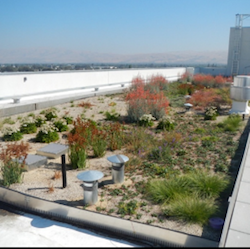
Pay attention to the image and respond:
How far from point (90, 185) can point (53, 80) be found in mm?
10909

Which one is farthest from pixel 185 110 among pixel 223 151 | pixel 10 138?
pixel 10 138

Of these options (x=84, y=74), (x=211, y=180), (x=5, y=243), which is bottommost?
(x=5, y=243)

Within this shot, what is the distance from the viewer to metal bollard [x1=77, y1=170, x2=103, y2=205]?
12.6 feet

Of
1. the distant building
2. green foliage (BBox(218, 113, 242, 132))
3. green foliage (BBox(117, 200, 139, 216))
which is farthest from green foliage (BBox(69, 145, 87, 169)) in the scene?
the distant building

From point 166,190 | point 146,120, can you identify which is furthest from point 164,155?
point 146,120

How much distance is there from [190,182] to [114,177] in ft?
3.89

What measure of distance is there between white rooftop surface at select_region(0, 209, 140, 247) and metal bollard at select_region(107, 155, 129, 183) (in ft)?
4.31

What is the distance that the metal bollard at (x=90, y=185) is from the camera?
12.6ft

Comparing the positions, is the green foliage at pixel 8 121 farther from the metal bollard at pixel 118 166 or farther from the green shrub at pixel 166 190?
the green shrub at pixel 166 190

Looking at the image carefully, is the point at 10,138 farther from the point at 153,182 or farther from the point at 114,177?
the point at 153,182

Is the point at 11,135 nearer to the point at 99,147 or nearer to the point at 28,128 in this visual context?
the point at 28,128

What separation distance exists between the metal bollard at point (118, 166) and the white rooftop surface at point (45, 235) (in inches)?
51.7

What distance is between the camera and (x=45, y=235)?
3.34 m

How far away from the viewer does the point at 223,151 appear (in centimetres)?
636
